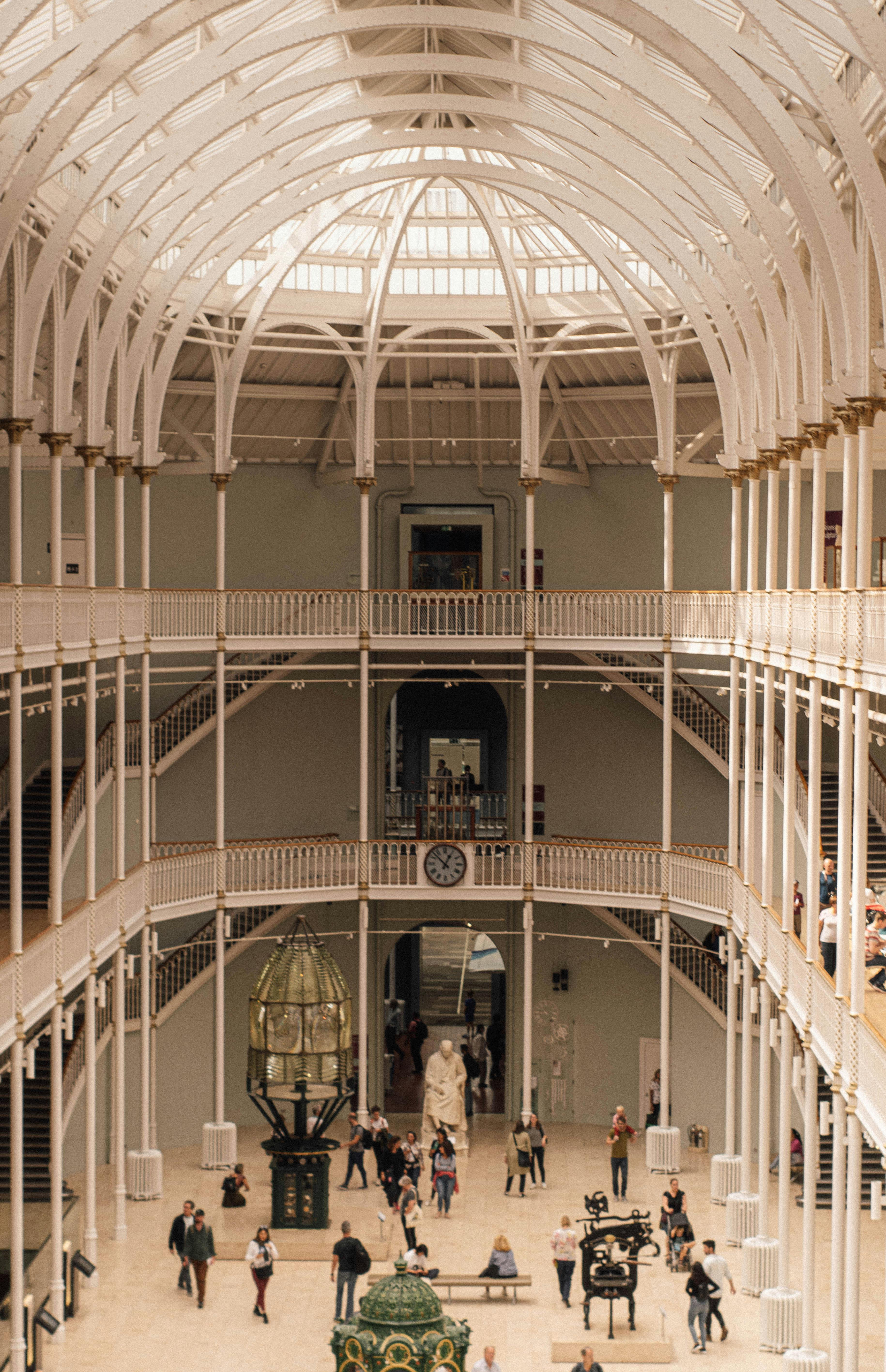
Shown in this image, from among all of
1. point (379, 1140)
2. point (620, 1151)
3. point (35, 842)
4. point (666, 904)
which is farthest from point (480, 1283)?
point (35, 842)

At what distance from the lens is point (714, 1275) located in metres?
23.1

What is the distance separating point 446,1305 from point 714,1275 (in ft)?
13.1

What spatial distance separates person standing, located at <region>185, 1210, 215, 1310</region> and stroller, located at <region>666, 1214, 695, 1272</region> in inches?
264

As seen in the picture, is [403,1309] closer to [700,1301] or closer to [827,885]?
[700,1301]

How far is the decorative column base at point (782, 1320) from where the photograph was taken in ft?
74.6

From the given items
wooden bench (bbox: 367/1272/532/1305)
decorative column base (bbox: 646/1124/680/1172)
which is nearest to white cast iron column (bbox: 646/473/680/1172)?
decorative column base (bbox: 646/1124/680/1172)

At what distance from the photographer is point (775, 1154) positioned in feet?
101

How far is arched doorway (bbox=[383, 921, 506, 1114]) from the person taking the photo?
1404 inches

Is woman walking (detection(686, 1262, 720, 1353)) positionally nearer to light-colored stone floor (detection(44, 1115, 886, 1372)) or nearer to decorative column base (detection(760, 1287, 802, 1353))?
light-colored stone floor (detection(44, 1115, 886, 1372))

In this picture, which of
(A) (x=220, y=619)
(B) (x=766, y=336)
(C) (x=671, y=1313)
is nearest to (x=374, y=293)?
(A) (x=220, y=619)

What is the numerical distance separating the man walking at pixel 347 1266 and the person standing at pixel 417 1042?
13.7 metres

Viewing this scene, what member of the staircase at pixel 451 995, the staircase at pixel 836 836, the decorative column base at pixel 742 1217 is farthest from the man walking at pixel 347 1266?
the staircase at pixel 451 995

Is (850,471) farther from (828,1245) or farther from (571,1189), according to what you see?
(571,1189)

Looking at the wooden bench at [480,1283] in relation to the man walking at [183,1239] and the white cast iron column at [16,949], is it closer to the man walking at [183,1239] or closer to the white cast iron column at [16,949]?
the man walking at [183,1239]
